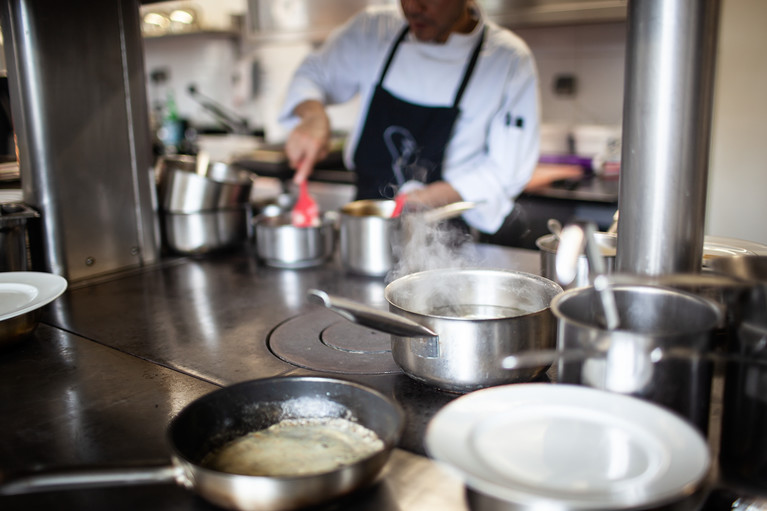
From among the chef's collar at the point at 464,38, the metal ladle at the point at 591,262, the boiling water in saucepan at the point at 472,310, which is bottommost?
the boiling water in saucepan at the point at 472,310

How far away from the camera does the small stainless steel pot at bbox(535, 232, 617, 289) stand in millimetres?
1031

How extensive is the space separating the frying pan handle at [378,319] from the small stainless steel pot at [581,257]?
35cm

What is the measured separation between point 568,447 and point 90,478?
1.45ft

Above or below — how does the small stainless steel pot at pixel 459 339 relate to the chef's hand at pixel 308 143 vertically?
below

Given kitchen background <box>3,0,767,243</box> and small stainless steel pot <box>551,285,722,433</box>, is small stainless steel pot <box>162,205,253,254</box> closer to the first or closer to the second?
kitchen background <box>3,0,767,243</box>

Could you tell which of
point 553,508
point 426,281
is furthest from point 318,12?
point 553,508

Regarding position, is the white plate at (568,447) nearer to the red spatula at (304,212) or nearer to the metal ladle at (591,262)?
the metal ladle at (591,262)

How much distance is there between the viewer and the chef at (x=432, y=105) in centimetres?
207

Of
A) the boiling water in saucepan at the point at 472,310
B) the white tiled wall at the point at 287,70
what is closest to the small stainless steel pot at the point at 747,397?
the boiling water in saucepan at the point at 472,310

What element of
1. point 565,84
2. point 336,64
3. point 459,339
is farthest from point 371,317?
point 565,84

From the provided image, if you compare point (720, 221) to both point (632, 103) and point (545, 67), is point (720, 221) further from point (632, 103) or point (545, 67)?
point (632, 103)

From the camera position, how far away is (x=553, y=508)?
1.63ft

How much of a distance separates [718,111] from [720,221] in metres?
0.47

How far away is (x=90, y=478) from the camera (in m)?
0.59
